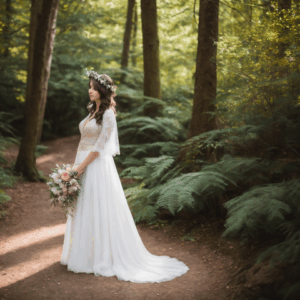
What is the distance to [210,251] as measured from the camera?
4.95m

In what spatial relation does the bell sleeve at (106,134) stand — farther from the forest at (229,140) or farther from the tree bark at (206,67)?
the tree bark at (206,67)

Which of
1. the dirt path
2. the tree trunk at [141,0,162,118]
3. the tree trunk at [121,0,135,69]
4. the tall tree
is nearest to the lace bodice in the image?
the dirt path

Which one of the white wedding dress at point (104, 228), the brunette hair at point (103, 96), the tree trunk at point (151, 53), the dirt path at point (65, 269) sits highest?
the tree trunk at point (151, 53)

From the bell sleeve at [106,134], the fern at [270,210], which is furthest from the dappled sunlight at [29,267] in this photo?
the fern at [270,210]

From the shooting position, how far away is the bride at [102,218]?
14.1ft

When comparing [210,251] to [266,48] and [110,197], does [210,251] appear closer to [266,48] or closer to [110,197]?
[110,197]

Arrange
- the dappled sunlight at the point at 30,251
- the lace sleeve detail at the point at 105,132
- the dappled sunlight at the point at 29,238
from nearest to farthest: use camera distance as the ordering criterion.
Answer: the dappled sunlight at the point at 30,251 < the lace sleeve detail at the point at 105,132 < the dappled sunlight at the point at 29,238

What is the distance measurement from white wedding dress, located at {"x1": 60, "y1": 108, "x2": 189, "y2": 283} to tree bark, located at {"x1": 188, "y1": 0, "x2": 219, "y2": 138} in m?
3.00

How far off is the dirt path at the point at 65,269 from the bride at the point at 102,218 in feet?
0.66

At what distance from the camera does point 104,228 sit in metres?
4.38

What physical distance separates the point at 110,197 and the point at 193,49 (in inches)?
522

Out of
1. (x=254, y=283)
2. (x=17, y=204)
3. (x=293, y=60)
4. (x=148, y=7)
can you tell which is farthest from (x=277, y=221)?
(x=148, y=7)

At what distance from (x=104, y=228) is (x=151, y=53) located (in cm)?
759

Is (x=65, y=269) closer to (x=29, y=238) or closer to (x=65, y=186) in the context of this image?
(x=65, y=186)
